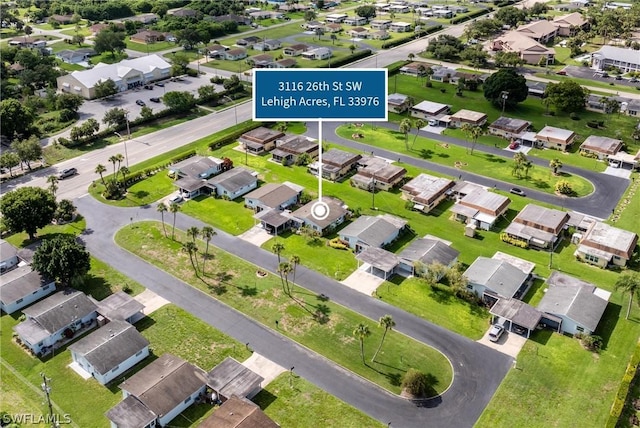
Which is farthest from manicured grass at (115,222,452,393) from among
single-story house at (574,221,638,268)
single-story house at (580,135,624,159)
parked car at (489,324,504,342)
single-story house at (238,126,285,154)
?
single-story house at (580,135,624,159)

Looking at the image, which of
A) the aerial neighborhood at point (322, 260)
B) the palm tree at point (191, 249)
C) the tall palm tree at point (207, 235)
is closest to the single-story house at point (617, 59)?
the aerial neighborhood at point (322, 260)

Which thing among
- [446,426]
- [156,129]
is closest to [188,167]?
[156,129]

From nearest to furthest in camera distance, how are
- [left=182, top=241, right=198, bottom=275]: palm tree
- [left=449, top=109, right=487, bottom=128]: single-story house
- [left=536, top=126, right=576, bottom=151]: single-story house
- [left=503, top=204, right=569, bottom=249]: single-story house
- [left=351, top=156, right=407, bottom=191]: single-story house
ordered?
[left=182, top=241, right=198, bottom=275]: palm tree, [left=503, top=204, right=569, bottom=249]: single-story house, [left=351, top=156, right=407, bottom=191]: single-story house, [left=536, top=126, right=576, bottom=151]: single-story house, [left=449, top=109, right=487, bottom=128]: single-story house

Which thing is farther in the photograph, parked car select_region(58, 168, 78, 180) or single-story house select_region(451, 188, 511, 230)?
parked car select_region(58, 168, 78, 180)

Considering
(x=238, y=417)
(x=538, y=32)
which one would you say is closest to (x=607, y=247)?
(x=238, y=417)

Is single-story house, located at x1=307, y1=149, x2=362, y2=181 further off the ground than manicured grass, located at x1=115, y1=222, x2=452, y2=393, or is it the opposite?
single-story house, located at x1=307, y1=149, x2=362, y2=181

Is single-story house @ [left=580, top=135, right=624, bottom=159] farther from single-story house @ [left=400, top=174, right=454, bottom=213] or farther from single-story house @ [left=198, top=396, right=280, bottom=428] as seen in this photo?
single-story house @ [left=198, top=396, right=280, bottom=428]

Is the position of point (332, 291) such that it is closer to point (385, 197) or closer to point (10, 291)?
point (385, 197)
